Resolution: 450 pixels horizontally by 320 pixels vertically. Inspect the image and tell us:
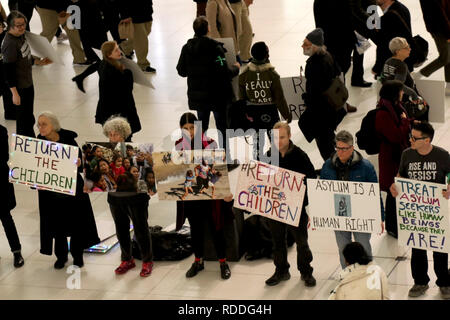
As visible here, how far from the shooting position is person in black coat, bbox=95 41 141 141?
1201cm

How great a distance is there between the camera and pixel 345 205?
973 cm

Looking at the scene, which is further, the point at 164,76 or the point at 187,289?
the point at 164,76

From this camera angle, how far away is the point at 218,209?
34.5 feet

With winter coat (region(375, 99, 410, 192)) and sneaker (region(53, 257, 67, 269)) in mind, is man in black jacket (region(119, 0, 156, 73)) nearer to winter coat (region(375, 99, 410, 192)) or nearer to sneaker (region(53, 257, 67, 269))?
sneaker (region(53, 257, 67, 269))

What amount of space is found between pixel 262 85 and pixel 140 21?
18.6 feet

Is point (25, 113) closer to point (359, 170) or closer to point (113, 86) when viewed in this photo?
point (113, 86)

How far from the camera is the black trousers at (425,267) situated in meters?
9.72

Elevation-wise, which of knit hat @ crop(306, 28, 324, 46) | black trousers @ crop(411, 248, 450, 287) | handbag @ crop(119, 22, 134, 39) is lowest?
black trousers @ crop(411, 248, 450, 287)

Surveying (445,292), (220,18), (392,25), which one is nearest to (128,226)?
(445,292)

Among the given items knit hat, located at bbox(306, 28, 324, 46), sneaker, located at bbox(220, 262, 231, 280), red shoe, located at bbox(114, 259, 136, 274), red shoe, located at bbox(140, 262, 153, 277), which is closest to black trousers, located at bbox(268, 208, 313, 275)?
sneaker, located at bbox(220, 262, 231, 280)

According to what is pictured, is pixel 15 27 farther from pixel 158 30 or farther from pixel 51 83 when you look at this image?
pixel 158 30
